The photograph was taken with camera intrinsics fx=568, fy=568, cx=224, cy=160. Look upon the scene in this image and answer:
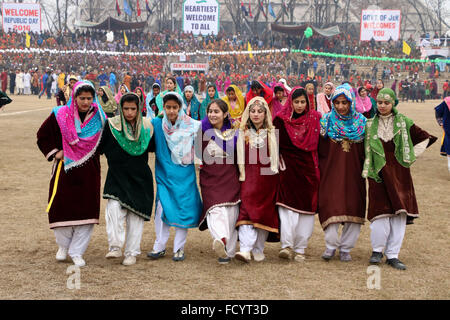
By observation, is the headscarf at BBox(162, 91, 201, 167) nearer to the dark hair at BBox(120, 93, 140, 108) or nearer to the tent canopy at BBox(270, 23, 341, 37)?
the dark hair at BBox(120, 93, 140, 108)

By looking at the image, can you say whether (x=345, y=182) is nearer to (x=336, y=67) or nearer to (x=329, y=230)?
(x=329, y=230)

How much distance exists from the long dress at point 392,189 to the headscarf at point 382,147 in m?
0.04

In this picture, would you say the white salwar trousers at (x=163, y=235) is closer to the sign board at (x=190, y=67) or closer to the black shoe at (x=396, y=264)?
the black shoe at (x=396, y=264)

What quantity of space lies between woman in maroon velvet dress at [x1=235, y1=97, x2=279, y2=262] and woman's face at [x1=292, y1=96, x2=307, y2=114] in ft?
0.79

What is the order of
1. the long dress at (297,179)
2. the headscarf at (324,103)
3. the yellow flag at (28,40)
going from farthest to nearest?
the yellow flag at (28,40) < the headscarf at (324,103) < the long dress at (297,179)

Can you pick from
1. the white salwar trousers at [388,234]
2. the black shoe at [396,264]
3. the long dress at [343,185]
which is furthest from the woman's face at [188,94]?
the black shoe at [396,264]

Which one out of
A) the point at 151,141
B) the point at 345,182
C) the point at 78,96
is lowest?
the point at 345,182

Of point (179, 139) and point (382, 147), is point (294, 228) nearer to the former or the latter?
point (382, 147)

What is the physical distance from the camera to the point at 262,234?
4598mm

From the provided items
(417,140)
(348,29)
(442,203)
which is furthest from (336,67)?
(417,140)

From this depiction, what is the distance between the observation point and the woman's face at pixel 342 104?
4492 mm

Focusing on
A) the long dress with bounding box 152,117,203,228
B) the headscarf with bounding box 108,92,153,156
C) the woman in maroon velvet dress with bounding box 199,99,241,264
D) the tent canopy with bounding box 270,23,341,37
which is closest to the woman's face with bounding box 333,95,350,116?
the woman in maroon velvet dress with bounding box 199,99,241,264

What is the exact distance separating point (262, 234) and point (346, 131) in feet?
3.49

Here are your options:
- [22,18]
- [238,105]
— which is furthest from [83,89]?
[22,18]
